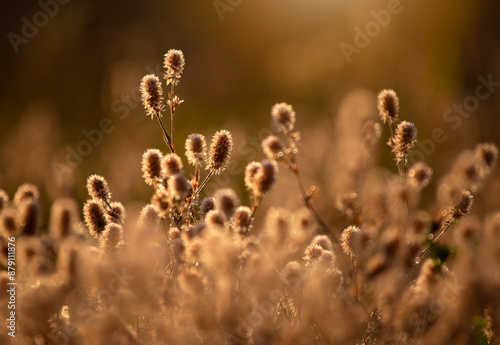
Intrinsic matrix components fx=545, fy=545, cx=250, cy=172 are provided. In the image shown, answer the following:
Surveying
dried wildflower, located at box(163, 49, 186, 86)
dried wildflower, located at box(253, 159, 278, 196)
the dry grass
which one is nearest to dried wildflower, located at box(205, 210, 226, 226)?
the dry grass

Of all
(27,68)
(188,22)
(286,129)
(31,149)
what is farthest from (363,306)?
(188,22)

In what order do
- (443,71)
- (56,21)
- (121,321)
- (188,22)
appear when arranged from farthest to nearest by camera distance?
1. (188,22)
2. (56,21)
3. (443,71)
4. (121,321)

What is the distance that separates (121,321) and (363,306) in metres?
0.56

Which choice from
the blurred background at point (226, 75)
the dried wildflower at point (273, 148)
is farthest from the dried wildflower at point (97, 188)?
the blurred background at point (226, 75)

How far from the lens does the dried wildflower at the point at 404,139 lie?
1450 mm

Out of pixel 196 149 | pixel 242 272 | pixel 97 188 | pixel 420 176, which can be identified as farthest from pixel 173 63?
pixel 420 176

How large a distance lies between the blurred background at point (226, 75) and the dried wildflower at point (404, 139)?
1.29m

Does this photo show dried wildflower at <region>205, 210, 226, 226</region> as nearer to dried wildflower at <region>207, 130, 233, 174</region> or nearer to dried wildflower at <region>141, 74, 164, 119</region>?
dried wildflower at <region>207, 130, 233, 174</region>

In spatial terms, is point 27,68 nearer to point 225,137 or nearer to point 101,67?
point 101,67

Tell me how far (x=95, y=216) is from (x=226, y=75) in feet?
19.1

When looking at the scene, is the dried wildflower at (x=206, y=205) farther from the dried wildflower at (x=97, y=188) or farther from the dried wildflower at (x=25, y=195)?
the dried wildflower at (x=25, y=195)

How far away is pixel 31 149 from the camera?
3.45 metres

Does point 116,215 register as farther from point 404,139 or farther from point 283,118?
point 404,139

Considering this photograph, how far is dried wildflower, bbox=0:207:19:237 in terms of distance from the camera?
4.47 ft
